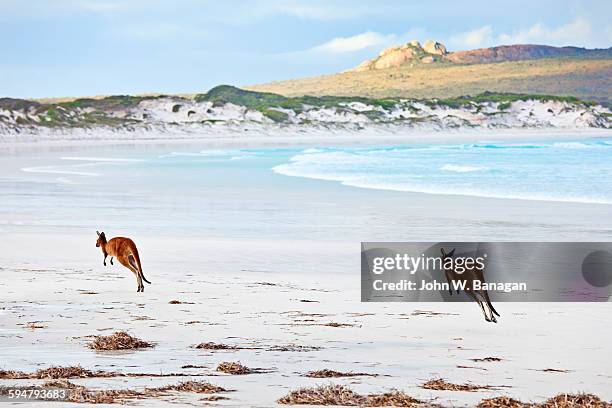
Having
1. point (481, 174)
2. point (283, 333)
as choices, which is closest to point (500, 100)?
point (481, 174)

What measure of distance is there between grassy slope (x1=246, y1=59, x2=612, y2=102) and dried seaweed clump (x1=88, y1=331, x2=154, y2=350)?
470 ft

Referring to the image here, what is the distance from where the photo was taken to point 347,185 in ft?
77.3

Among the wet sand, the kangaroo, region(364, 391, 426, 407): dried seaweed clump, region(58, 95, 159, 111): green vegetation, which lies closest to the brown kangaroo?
the wet sand

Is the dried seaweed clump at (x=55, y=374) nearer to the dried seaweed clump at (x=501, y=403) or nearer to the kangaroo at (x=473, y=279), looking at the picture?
the dried seaweed clump at (x=501, y=403)

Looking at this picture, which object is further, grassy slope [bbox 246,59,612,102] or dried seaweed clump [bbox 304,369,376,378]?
grassy slope [bbox 246,59,612,102]

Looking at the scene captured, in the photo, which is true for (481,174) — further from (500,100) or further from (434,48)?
(434,48)

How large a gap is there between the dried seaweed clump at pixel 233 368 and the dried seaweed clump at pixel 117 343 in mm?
776

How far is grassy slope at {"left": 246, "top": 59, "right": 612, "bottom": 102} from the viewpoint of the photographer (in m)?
151

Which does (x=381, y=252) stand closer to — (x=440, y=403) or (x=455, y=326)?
(x=455, y=326)

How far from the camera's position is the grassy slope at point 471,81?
15075cm

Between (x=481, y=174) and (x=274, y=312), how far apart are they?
818 inches

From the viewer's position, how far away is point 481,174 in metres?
27.7

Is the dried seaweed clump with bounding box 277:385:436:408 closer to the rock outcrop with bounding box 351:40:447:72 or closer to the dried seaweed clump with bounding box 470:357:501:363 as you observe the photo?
the dried seaweed clump with bounding box 470:357:501:363

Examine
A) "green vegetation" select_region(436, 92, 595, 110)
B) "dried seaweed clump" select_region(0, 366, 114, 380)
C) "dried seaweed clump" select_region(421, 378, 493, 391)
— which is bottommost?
"dried seaweed clump" select_region(421, 378, 493, 391)
